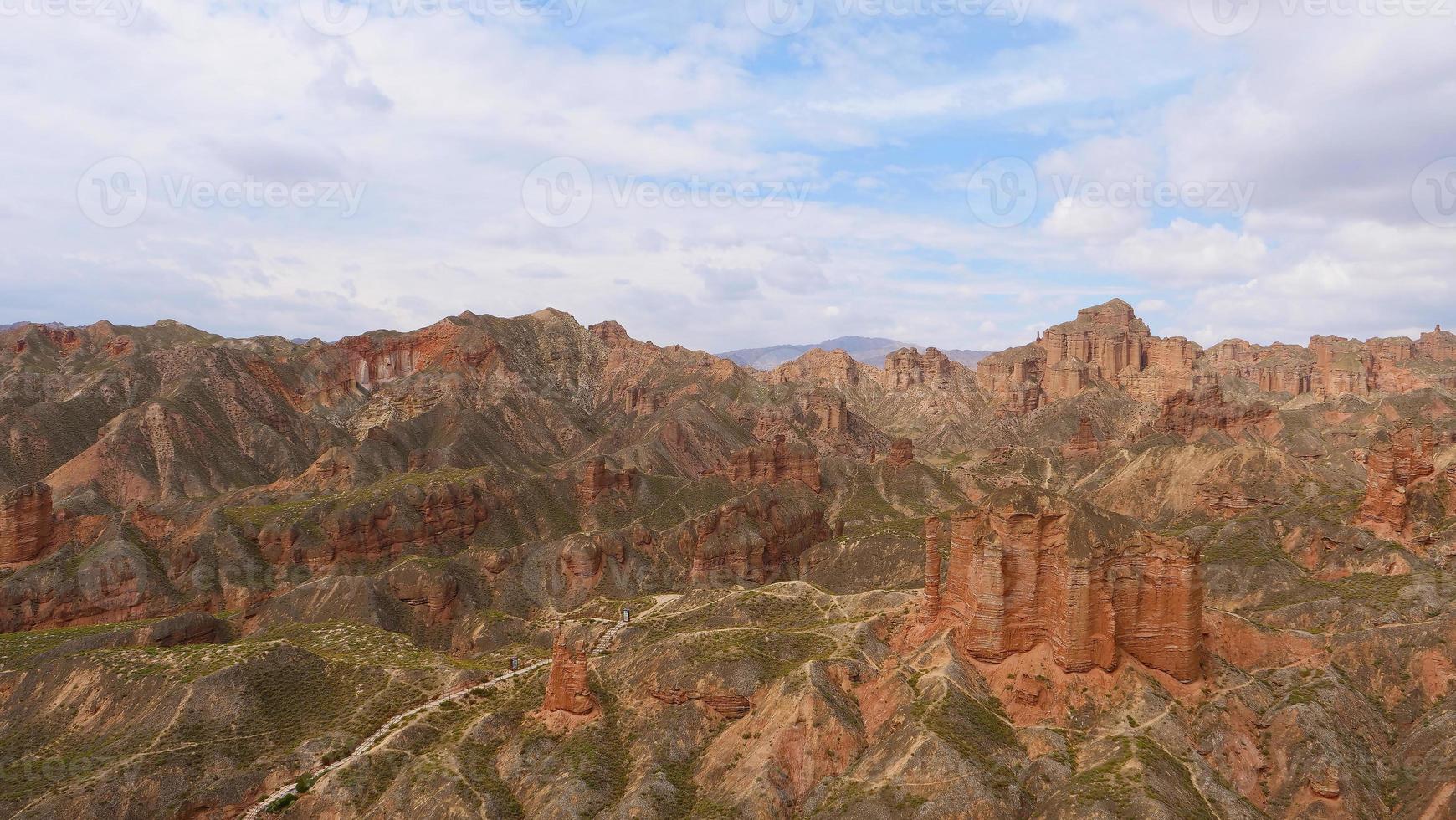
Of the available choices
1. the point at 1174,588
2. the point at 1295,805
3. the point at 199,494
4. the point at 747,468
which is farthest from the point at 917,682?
the point at 199,494

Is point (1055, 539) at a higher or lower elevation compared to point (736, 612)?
higher

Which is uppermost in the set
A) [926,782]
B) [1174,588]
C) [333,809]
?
[1174,588]

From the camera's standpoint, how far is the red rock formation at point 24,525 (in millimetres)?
127812

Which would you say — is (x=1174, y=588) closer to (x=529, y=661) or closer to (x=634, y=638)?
(x=634, y=638)

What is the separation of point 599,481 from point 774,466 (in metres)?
37.2

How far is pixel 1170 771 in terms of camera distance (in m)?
54.4

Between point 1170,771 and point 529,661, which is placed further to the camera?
point 529,661

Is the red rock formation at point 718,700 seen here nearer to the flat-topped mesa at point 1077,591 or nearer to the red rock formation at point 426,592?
the flat-topped mesa at point 1077,591

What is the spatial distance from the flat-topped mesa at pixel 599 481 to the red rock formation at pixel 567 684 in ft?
364

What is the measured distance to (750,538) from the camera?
492 ft

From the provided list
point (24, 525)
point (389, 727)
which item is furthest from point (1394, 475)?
point (24, 525)

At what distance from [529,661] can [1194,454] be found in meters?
135

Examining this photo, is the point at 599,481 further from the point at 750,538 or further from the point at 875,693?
the point at 875,693

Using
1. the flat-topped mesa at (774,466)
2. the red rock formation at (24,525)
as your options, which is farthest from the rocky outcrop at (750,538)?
the red rock formation at (24,525)
